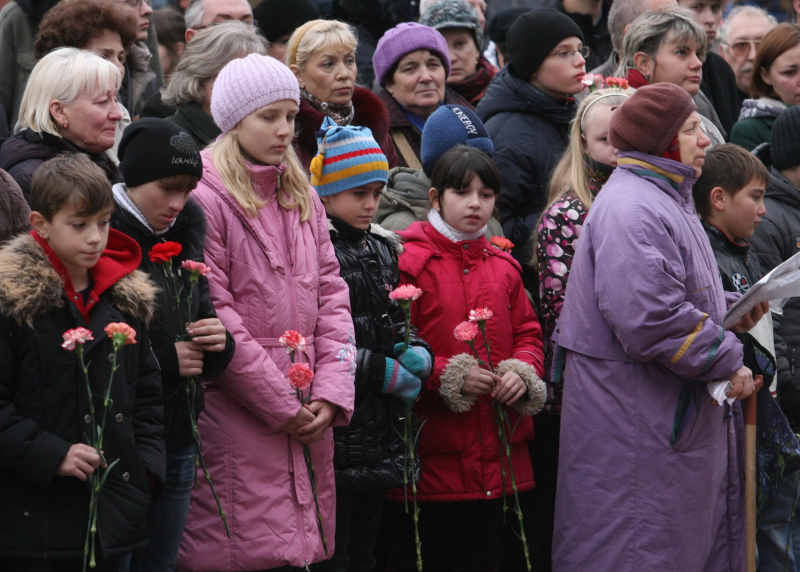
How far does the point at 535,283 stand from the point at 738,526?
1604mm

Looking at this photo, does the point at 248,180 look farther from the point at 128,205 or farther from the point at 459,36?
the point at 459,36

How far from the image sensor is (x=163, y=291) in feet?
12.3

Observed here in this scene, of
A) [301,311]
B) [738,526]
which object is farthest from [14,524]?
[738,526]

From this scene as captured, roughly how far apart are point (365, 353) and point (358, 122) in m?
1.66

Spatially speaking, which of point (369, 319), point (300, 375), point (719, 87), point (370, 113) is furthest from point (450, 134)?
point (719, 87)

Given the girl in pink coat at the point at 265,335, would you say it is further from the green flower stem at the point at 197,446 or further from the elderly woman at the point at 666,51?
the elderly woman at the point at 666,51

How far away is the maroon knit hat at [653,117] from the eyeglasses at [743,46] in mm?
4853

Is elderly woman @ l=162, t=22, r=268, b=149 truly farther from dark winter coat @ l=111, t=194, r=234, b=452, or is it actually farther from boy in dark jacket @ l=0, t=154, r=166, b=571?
boy in dark jacket @ l=0, t=154, r=166, b=571

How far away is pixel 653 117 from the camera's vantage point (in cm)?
451

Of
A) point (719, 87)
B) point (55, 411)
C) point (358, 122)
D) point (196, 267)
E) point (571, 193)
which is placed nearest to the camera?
point (55, 411)

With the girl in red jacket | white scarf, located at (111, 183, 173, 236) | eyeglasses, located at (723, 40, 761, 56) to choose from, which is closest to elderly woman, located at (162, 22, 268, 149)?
the girl in red jacket

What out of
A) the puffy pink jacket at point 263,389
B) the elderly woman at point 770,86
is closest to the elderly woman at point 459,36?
the elderly woman at point 770,86

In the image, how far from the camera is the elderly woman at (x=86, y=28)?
500 centimetres

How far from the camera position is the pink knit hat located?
13.8 feet
